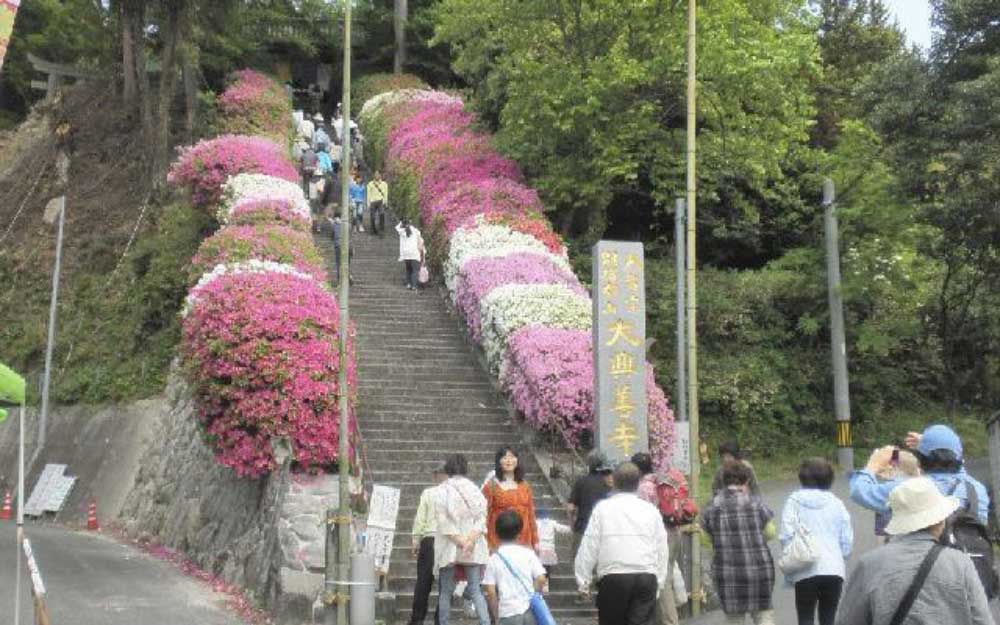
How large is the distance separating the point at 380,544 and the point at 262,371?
142 inches

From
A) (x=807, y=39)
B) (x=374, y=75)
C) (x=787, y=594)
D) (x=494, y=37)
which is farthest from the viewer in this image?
(x=374, y=75)

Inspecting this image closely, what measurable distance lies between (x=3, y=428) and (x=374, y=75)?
75.7 ft

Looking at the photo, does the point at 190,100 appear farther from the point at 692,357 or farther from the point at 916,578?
the point at 916,578

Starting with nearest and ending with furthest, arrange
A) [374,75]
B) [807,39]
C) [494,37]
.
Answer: [807,39], [494,37], [374,75]

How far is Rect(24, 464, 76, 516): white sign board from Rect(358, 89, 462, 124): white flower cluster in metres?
17.3

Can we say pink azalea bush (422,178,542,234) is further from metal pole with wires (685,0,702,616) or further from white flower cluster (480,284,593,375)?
metal pole with wires (685,0,702,616)

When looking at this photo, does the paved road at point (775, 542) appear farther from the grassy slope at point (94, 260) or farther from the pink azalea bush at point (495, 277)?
the grassy slope at point (94, 260)

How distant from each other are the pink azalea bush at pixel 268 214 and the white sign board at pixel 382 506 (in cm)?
1007

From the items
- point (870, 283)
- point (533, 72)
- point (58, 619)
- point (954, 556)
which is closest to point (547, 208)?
point (533, 72)

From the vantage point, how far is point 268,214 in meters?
21.3

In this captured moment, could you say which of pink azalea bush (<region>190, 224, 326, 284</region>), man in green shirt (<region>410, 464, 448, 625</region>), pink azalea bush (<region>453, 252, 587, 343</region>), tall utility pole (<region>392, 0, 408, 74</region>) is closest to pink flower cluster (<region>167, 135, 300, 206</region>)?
pink azalea bush (<region>190, 224, 326, 284</region>)

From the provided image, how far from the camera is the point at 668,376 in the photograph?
21.9 metres

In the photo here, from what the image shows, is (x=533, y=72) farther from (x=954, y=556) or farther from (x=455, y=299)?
(x=954, y=556)

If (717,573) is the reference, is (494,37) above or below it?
above
